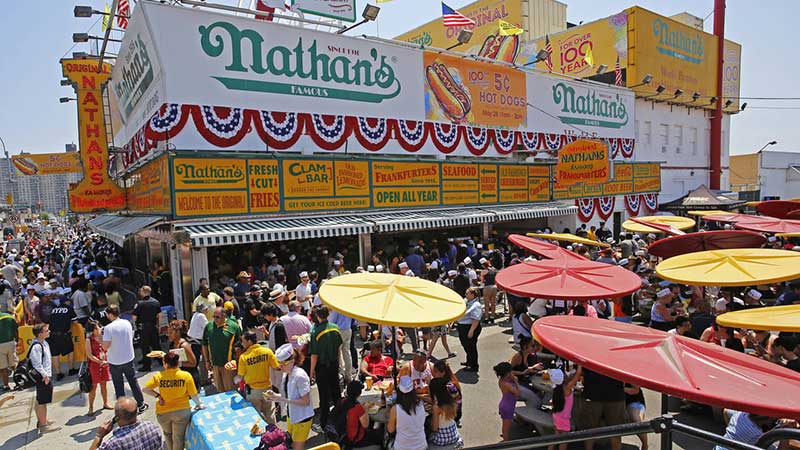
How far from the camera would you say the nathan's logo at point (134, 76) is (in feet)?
42.0

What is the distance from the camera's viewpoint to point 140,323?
344 inches

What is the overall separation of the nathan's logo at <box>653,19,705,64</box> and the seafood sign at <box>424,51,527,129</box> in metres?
13.0

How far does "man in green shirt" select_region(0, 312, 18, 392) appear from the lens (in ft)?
26.4

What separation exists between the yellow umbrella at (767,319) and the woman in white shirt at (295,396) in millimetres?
4477

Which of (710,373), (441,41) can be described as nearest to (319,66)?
(710,373)

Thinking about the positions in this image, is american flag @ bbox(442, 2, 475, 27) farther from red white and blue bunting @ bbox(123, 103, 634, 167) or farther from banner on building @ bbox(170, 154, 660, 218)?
banner on building @ bbox(170, 154, 660, 218)

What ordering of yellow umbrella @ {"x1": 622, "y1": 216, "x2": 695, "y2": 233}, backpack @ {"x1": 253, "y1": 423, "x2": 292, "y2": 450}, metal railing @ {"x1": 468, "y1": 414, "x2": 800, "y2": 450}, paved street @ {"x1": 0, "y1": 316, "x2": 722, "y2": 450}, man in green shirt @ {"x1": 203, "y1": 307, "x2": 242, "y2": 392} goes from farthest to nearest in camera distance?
yellow umbrella @ {"x1": 622, "y1": 216, "x2": 695, "y2": 233}, man in green shirt @ {"x1": 203, "y1": 307, "x2": 242, "y2": 392}, paved street @ {"x1": 0, "y1": 316, "x2": 722, "y2": 450}, backpack @ {"x1": 253, "y1": 423, "x2": 292, "y2": 450}, metal railing @ {"x1": 468, "y1": 414, "x2": 800, "y2": 450}

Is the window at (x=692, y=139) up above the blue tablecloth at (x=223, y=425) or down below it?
above

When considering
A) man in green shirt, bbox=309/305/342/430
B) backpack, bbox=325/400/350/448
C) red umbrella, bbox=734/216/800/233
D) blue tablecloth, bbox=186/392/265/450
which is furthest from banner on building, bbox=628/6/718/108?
blue tablecloth, bbox=186/392/265/450

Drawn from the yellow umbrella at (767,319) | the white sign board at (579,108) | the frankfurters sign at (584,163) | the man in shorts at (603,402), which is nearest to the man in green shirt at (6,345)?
the man in shorts at (603,402)

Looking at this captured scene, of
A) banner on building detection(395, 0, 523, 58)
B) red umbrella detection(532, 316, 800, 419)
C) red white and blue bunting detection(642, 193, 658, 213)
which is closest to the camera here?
red umbrella detection(532, 316, 800, 419)

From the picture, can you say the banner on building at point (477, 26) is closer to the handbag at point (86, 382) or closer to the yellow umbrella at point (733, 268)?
the yellow umbrella at point (733, 268)

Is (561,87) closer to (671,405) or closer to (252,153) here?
(252,153)

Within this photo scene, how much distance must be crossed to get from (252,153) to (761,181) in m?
45.2
